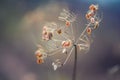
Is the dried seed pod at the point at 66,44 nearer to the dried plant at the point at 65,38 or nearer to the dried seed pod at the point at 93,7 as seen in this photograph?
the dried plant at the point at 65,38

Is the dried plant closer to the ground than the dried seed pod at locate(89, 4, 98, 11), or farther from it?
closer to the ground

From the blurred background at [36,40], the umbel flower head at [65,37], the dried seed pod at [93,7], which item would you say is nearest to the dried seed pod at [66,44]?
the umbel flower head at [65,37]

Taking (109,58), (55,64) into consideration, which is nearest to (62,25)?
(55,64)

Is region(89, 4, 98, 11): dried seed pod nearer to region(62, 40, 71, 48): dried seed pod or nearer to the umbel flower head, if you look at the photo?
the umbel flower head

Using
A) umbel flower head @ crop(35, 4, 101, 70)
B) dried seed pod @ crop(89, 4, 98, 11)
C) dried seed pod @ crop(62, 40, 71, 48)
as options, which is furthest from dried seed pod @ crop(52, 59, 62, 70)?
dried seed pod @ crop(89, 4, 98, 11)

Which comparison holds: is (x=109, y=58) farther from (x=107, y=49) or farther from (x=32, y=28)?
(x=32, y=28)

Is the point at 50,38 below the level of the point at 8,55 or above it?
above

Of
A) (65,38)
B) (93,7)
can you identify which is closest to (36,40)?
(65,38)
